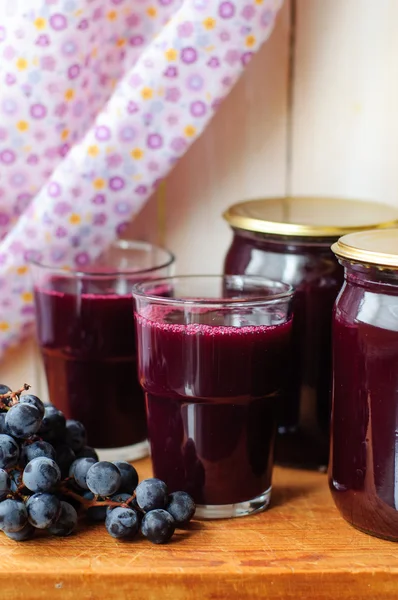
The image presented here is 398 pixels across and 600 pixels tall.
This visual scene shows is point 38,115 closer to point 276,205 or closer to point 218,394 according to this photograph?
point 276,205

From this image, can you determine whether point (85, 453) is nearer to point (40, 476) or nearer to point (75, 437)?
point (75, 437)

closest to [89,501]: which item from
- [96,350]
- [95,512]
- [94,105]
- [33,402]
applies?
[95,512]

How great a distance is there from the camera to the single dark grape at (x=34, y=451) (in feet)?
2.76

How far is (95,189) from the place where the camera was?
1.11m

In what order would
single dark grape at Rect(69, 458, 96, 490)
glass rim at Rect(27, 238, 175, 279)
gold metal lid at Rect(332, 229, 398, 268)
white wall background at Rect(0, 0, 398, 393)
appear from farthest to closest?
1. white wall background at Rect(0, 0, 398, 393)
2. glass rim at Rect(27, 238, 175, 279)
3. single dark grape at Rect(69, 458, 96, 490)
4. gold metal lid at Rect(332, 229, 398, 268)

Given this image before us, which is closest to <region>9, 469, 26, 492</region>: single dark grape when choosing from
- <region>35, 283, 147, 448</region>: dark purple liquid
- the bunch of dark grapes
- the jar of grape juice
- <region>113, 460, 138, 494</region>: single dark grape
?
the bunch of dark grapes

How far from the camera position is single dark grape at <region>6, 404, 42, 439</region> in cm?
83

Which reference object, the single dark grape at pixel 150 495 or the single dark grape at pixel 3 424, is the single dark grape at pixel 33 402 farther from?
the single dark grape at pixel 150 495

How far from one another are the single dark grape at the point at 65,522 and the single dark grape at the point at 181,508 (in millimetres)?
97

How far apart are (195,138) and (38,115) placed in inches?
8.2

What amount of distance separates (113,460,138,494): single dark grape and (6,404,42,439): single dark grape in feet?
0.35

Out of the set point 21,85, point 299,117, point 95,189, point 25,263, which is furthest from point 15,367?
point 299,117

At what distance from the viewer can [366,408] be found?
0.82 meters

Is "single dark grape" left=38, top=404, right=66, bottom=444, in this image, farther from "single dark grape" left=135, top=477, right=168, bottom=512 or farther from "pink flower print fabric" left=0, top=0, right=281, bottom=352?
"pink flower print fabric" left=0, top=0, right=281, bottom=352
